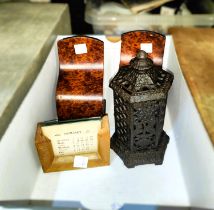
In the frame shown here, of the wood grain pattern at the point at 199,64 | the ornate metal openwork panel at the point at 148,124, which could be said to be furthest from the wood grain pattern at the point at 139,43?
the ornate metal openwork panel at the point at 148,124

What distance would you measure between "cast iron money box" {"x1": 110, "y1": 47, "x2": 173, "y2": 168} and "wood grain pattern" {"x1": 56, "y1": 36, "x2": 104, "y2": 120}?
0.54 ft

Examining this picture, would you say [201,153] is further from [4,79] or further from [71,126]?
[4,79]

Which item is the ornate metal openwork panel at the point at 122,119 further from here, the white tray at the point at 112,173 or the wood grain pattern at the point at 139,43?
the wood grain pattern at the point at 139,43

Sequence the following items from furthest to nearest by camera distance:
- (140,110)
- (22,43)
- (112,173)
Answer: (22,43) → (112,173) → (140,110)

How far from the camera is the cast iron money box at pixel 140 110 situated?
36.2 inches

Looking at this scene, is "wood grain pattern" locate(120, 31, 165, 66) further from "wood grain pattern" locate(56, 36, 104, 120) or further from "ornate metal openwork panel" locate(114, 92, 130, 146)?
"ornate metal openwork panel" locate(114, 92, 130, 146)

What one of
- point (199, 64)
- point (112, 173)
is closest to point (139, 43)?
point (199, 64)

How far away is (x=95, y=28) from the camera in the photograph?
63.6 inches

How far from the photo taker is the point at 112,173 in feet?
3.49

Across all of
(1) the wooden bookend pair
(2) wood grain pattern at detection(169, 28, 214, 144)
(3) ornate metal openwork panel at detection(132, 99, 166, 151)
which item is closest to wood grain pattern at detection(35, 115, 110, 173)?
(1) the wooden bookend pair

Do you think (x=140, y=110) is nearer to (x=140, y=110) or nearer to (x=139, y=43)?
(x=140, y=110)

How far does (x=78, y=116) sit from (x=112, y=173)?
0.29 metres

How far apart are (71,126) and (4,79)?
280 millimetres

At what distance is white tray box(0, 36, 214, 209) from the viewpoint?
2.68 ft
